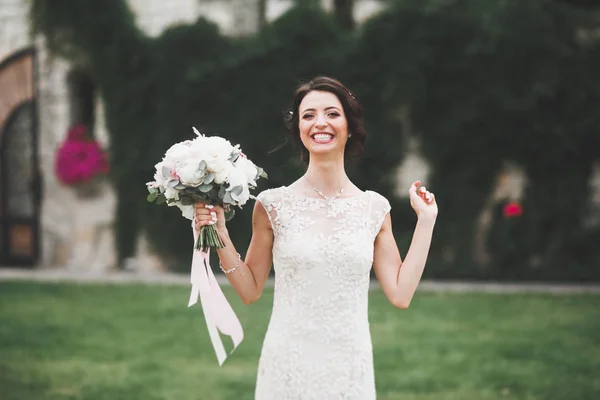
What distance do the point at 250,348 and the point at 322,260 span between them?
4503 millimetres

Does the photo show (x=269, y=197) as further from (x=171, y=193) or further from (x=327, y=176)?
(x=171, y=193)

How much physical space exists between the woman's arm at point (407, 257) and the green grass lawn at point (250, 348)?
2821 mm

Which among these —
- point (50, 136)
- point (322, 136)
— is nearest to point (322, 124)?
point (322, 136)

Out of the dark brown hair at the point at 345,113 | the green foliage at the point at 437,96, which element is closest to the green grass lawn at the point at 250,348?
the green foliage at the point at 437,96

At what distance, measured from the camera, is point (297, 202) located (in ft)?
9.85

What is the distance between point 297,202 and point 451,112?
8887 mm

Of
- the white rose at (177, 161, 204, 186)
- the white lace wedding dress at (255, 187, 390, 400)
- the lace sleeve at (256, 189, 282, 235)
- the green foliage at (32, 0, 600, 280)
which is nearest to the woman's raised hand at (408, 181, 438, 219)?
the white lace wedding dress at (255, 187, 390, 400)

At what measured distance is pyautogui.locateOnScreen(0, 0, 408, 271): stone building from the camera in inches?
497

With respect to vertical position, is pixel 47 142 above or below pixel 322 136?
above

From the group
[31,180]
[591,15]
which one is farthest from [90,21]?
[591,15]

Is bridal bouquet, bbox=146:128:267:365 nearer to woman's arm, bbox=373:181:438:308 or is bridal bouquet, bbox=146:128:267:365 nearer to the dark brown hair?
the dark brown hair

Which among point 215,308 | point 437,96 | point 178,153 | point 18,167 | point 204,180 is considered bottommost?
point 215,308

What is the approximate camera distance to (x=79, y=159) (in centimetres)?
1265

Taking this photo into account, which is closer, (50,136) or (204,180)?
(204,180)
